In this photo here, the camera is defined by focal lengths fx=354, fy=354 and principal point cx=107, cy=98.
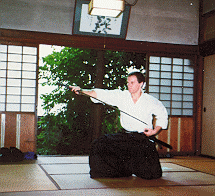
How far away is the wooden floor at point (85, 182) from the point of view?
121 inches

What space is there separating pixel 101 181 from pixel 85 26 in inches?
124

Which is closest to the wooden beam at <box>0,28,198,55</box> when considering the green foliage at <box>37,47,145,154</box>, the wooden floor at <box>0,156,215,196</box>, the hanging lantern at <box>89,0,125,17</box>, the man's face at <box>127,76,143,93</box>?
the hanging lantern at <box>89,0,125,17</box>

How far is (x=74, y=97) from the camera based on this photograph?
8.16 metres

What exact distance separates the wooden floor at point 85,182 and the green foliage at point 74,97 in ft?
11.6

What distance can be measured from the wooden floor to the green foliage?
11.6 feet

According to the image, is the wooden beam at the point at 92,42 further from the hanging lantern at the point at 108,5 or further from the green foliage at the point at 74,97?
the green foliage at the point at 74,97

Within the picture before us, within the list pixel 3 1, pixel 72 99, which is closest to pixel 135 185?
pixel 3 1

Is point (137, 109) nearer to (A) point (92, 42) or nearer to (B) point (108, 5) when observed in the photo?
(B) point (108, 5)

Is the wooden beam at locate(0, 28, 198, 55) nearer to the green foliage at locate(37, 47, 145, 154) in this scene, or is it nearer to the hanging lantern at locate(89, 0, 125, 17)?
the hanging lantern at locate(89, 0, 125, 17)

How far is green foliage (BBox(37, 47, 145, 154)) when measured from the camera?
817cm

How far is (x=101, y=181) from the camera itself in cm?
355

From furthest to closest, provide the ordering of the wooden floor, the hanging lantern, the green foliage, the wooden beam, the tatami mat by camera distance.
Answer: the green foliage → the wooden beam → the hanging lantern → the tatami mat → the wooden floor

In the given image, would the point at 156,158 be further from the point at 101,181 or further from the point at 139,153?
the point at 101,181

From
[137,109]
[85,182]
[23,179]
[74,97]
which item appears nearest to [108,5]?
[137,109]
